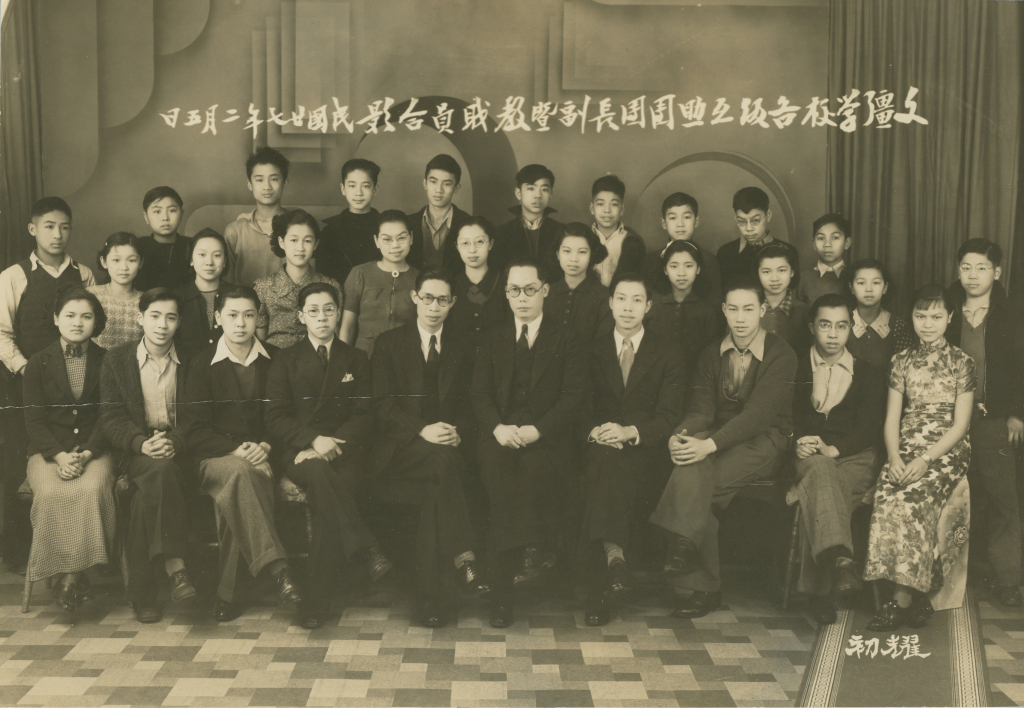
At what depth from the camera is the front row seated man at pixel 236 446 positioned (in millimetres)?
2471

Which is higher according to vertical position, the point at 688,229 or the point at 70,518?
the point at 688,229

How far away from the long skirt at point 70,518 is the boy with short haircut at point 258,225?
736mm

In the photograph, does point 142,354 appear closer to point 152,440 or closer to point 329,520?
point 152,440

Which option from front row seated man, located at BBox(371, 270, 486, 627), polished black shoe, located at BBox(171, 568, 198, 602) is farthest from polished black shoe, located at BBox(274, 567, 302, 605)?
front row seated man, located at BBox(371, 270, 486, 627)

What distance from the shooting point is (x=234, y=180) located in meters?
2.53

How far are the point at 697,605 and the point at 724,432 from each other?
1.81 feet

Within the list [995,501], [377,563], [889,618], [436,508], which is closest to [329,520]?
[377,563]

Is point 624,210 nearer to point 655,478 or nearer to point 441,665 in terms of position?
point 655,478

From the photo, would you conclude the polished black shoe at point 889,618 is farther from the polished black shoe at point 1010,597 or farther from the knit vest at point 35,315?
the knit vest at point 35,315

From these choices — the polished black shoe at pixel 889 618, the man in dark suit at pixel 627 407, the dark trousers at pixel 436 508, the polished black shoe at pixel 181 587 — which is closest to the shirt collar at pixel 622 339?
the man in dark suit at pixel 627 407

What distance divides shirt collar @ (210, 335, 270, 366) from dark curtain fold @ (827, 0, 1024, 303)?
1898 mm

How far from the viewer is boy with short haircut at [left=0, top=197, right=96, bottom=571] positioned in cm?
248

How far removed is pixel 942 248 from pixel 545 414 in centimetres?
138

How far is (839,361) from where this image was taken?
259 cm
